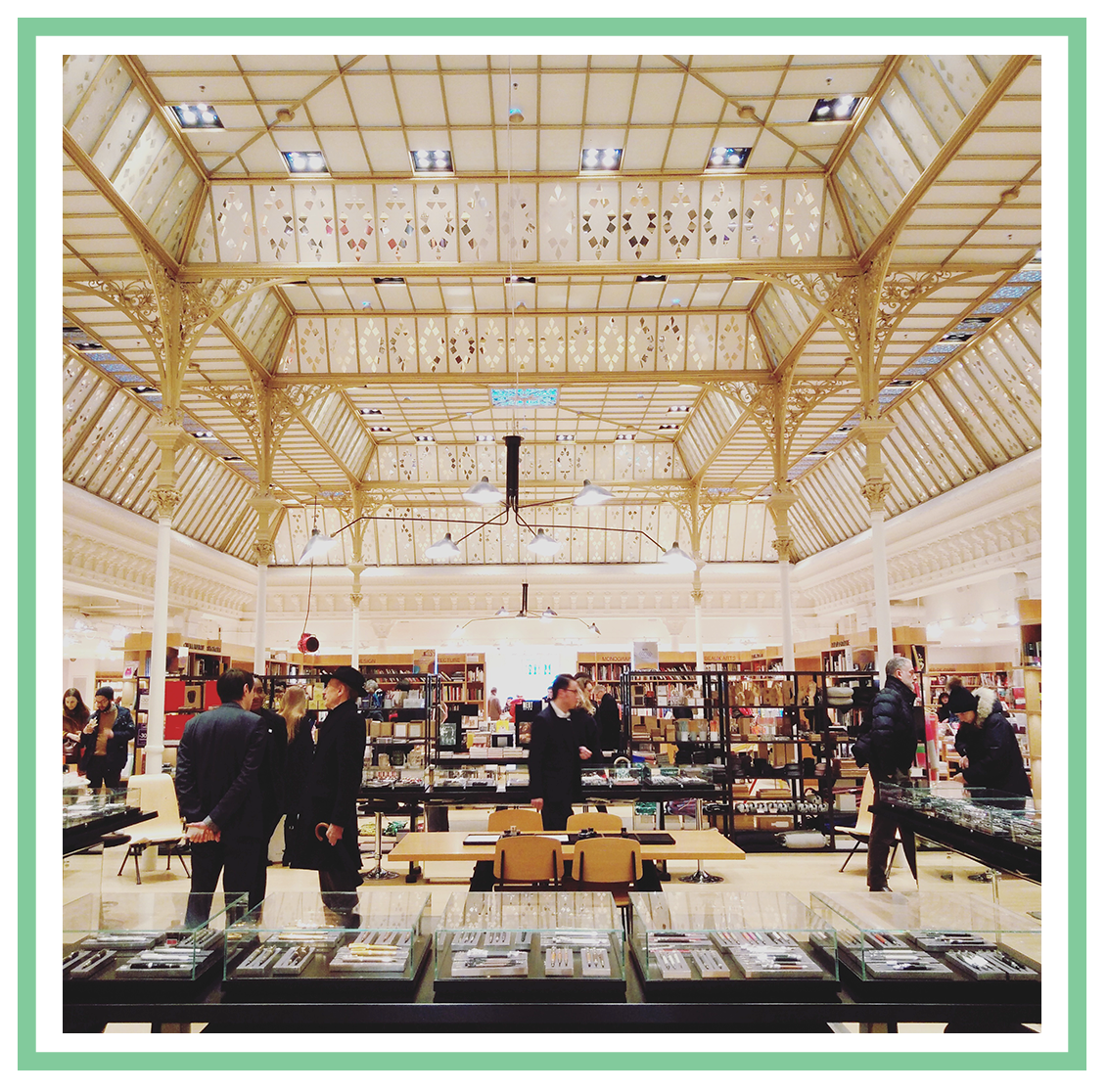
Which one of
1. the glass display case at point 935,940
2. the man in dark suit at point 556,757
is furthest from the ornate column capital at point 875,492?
the glass display case at point 935,940

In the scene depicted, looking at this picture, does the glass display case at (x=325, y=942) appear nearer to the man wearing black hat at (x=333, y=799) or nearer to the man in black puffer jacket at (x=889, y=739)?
the man wearing black hat at (x=333, y=799)

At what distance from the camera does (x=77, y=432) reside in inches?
566

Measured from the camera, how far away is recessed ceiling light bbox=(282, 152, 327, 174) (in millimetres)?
9312

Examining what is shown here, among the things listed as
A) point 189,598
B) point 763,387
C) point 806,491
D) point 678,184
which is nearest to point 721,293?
point 763,387

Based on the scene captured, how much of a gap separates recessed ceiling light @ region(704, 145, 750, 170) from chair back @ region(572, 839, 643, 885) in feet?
25.1

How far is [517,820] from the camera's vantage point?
21.2 feet

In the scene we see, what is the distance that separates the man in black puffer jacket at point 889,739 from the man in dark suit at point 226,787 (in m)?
4.87

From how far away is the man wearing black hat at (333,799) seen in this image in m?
4.56

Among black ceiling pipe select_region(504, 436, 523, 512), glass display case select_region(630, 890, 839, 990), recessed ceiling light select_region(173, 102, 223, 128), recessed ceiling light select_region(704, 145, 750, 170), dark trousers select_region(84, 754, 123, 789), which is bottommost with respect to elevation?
dark trousers select_region(84, 754, 123, 789)

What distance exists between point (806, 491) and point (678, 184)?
1341 cm

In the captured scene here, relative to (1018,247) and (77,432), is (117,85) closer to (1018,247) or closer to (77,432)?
(77,432)

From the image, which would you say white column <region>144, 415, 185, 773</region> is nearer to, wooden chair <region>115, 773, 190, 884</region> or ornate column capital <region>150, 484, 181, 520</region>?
ornate column capital <region>150, 484, 181, 520</region>

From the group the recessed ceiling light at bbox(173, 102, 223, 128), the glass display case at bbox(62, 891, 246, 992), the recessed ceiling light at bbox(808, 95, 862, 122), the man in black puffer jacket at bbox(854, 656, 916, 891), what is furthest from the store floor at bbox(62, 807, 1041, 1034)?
the recessed ceiling light at bbox(173, 102, 223, 128)

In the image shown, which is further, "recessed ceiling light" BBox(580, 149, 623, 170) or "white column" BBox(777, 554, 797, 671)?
"white column" BBox(777, 554, 797, 671)
